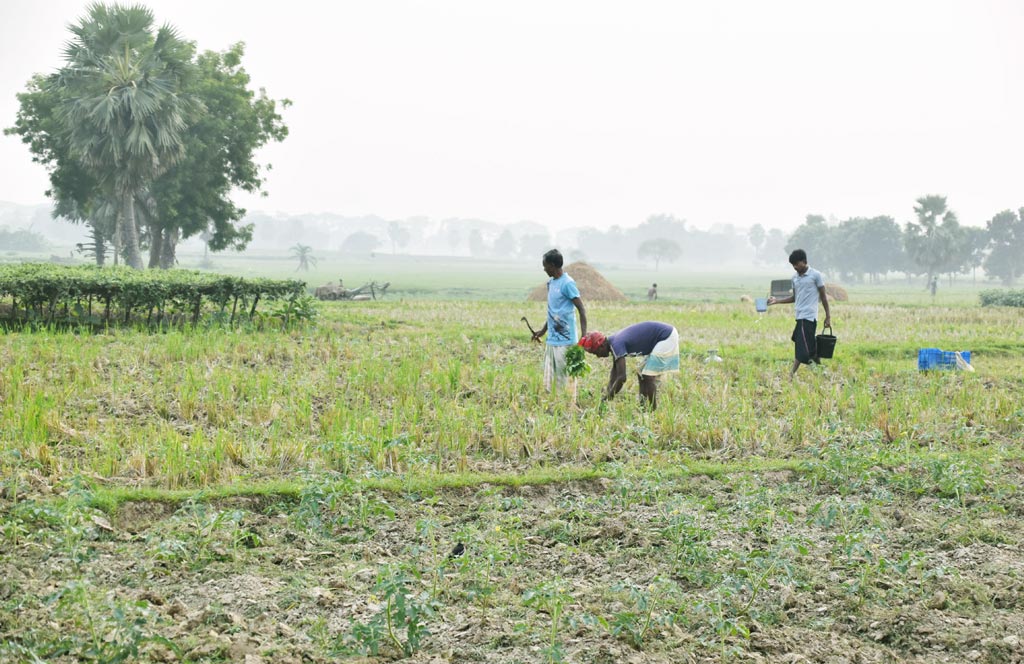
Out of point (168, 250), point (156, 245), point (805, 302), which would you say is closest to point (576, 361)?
point (805, 302)

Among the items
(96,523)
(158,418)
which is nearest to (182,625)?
(96,523)

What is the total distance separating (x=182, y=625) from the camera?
4.25 metres

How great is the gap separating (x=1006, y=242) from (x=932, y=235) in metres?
18.9

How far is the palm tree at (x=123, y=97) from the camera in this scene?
1115 inches

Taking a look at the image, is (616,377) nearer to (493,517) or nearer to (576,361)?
(576,361)

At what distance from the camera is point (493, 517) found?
6.02m

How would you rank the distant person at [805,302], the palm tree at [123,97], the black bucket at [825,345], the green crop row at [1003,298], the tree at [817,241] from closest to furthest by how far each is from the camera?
the distant person at [805,302] < the black bucket at [825,345] < the palm tree at [123,97] < the green crop row at [1003,298] < the tree at [817,241]

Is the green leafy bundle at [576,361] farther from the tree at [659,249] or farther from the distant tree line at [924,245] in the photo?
the tree at [659,249]

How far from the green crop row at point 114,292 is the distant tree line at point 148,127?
46.4 feet

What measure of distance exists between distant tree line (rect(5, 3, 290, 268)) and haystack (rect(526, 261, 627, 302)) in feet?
45.2

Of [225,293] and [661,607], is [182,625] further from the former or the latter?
[225,293]

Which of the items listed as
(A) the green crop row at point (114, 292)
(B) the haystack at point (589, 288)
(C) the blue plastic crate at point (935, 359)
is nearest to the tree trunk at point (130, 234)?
(A) the green crop row at point (114, 292)

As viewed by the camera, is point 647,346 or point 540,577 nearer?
point 540,577

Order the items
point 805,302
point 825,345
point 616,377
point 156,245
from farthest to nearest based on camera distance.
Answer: point 156,245
point 825,345
point 805,302
point 616,377
